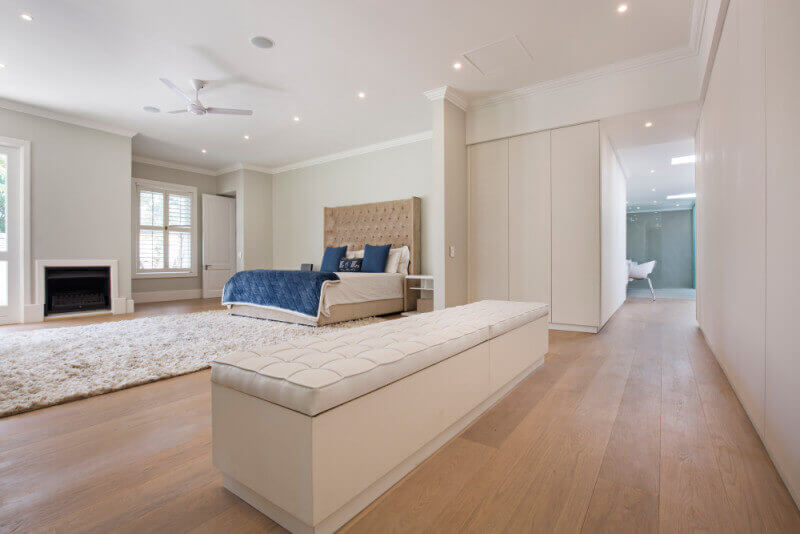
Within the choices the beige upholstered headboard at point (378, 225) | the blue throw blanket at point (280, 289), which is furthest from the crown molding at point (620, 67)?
the blue throw blanket at point (280, 289)

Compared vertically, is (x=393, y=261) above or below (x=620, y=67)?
below

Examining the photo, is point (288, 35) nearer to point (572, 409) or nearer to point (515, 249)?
point (515, 249)

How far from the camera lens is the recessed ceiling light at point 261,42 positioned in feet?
10.6

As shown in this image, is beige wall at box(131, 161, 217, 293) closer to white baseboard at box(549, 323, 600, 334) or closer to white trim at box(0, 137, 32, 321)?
white trim at box(0, 137, 32, 321)

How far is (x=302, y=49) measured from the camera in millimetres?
3426

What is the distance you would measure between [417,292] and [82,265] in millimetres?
4787

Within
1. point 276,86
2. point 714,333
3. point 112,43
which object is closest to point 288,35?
point 276,86

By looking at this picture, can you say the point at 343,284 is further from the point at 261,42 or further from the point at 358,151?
the point at 358,151

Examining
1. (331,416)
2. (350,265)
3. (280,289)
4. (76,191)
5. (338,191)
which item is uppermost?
(338,191)

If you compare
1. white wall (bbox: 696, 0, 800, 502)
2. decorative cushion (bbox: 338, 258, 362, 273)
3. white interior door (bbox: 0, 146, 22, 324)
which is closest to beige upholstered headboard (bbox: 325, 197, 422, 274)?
decorative cushion (bbox: 338, 258, 362, 273)

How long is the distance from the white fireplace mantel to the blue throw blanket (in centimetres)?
181

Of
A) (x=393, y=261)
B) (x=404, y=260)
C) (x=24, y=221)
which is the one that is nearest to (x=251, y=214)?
(x=24, y=221)

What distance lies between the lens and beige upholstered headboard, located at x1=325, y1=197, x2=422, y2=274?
5.61 m

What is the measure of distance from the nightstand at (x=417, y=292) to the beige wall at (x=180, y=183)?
15.9 ft
